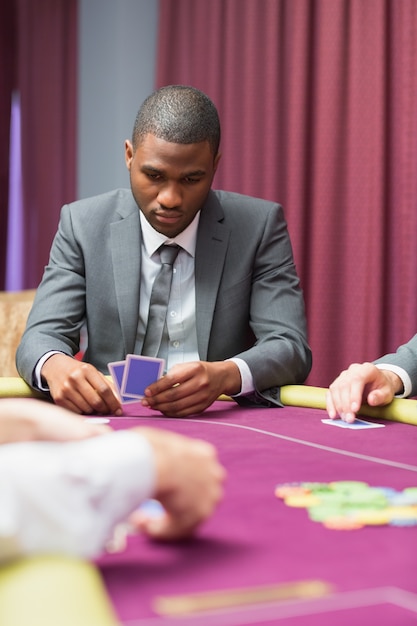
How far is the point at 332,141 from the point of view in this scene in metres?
3.82

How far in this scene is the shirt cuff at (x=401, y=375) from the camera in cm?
212

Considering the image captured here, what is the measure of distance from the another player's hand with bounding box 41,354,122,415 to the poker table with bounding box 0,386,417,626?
595mm

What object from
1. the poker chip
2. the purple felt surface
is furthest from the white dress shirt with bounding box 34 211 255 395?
the poker chip

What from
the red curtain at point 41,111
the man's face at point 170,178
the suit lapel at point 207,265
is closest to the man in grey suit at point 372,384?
the suit lapel at point 207,265

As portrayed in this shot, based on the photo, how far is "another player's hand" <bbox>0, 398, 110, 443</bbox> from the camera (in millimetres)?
1076

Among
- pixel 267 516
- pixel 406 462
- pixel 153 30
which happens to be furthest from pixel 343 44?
pixel 267 516

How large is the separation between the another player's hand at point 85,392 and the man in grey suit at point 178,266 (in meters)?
0.27

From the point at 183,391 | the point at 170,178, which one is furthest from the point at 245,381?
the point at 170,178

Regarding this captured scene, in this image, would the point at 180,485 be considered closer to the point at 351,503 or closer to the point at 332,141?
the point at 351,503

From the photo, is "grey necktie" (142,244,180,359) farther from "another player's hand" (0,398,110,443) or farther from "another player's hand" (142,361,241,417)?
"another player's hand" (0,398,110,443)

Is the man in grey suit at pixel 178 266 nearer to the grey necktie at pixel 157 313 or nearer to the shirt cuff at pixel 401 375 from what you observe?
the grey necktie at pixel 157 313

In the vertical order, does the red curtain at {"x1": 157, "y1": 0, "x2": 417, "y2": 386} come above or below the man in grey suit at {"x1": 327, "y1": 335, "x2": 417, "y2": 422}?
above

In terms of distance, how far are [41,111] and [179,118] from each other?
2.85 metres

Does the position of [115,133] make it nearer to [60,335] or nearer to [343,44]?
[343,44]
